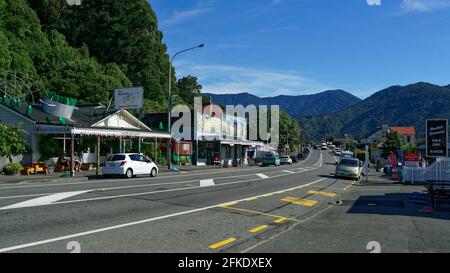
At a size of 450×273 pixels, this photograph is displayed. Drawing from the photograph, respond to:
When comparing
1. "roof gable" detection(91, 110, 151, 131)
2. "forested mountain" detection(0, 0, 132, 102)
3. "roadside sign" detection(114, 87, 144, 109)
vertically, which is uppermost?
"forested mountain" detection(0, 0, 132, 102)

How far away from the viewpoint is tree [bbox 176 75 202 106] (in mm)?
98062

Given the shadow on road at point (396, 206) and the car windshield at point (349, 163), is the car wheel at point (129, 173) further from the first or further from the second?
the car windshield at point (349, 163)

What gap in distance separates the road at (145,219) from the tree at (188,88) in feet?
264

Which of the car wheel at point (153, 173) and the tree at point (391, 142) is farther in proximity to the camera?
the tree at point (391, 142)

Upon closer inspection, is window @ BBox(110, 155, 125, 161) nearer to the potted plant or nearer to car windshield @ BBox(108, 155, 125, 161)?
car windshield @ BBox(108, 155, 125, 161)

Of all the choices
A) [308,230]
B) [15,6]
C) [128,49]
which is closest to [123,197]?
[308,230]

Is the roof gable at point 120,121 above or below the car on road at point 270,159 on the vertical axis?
above

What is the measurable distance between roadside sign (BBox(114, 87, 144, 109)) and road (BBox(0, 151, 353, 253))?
2395 centimetres

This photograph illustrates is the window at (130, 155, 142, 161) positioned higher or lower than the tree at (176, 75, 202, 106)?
lower

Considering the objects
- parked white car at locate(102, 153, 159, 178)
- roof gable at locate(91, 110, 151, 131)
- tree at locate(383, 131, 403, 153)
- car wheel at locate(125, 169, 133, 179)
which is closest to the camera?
parked white car at locate(102, 153, 159, 178)

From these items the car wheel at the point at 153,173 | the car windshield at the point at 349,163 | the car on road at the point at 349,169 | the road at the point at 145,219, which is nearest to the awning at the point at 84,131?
the car wheel at the point at 153,173

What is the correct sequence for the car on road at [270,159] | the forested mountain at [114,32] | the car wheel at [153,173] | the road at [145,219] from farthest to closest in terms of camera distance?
the forested mountain at [114,32]
the car on road at [270,159]
the car wheel at [153,173]
the road at [145,219]

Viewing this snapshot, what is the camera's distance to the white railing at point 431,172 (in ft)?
86.6

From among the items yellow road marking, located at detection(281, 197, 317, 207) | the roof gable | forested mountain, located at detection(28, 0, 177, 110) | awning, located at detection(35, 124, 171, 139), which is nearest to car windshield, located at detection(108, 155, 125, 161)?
awning, located at detection(35, 124, 171, 139)
